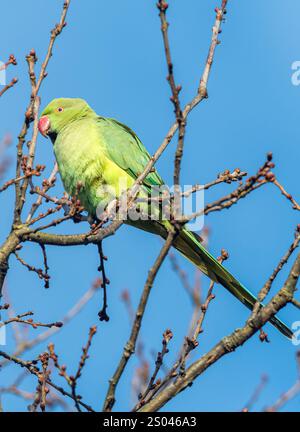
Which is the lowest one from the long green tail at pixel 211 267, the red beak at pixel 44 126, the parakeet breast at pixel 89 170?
the long green tail at pixel 211 267

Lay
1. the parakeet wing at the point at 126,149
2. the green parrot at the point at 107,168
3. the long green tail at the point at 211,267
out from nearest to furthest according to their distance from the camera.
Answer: the long green tail at the point at 211,267
the green parrot at the point at 107,168
the parakeet wing at the point at 126,149

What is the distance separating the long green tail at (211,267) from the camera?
4.95 m

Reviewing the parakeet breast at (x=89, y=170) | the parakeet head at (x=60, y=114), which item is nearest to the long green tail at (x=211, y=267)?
the parakeet breast at (x=89, y=170)

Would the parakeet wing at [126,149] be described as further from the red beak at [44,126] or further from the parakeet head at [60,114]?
the red beak at [44,126]

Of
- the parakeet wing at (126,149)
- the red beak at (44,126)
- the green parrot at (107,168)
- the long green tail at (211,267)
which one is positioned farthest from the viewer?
the red beak at (44,126)

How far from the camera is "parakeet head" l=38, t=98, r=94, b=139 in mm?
6488

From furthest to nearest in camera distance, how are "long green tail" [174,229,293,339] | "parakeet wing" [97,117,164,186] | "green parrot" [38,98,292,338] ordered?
1. "parakeet wing" [97,117,164,186]
2. "green parrot" [38,98,292,338]
3. "long green tail" [174,229,293,339]

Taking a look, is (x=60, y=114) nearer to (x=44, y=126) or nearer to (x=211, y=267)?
(x=44, y=126)

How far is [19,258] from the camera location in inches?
170

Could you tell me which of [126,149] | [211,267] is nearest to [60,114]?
[126,149]

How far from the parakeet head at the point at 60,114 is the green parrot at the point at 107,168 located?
0.28 metres

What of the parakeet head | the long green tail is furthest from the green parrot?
the parakeet head

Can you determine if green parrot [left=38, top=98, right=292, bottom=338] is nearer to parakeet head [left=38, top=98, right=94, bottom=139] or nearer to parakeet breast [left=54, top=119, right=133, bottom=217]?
parakeet breast [left=54, top=119, right=133, bottom=217]
